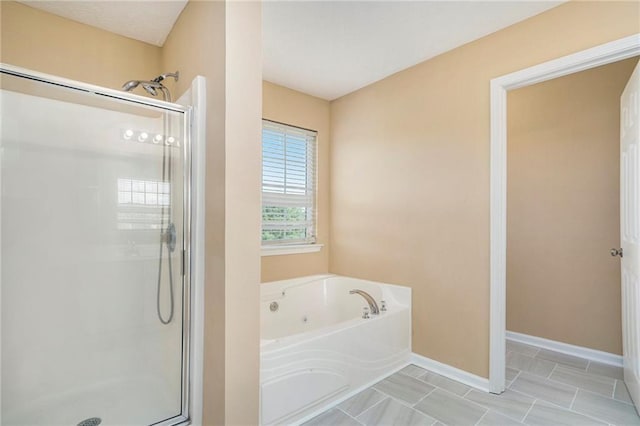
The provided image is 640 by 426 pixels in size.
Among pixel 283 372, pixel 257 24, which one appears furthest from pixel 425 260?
pixel 257 24

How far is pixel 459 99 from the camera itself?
7.88 ft

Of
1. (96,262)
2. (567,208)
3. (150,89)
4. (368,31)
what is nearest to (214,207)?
(96,262)

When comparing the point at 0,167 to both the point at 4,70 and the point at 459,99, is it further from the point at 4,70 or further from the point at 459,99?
the point at 459,99

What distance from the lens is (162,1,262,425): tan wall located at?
1472mm

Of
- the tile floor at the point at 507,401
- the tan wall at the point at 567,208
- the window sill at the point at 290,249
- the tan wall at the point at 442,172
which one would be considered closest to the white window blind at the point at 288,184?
the window sill at the point at 290,249

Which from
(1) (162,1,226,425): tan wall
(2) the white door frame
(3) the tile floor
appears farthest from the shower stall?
(2) the white door frame

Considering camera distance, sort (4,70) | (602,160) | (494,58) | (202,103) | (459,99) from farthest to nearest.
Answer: (602,160)
(459,99)
(494,58)
(202,103)
(4,70)

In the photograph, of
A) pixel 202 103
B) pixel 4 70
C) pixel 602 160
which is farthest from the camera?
pixel 602 160

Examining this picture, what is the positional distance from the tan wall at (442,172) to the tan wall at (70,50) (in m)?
1.92

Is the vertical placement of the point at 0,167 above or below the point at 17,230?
above

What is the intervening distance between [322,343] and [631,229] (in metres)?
1.98

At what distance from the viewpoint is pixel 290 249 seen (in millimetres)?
3162

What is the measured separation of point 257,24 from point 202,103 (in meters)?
0.47

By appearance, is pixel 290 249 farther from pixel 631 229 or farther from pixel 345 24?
pixel 631 229
